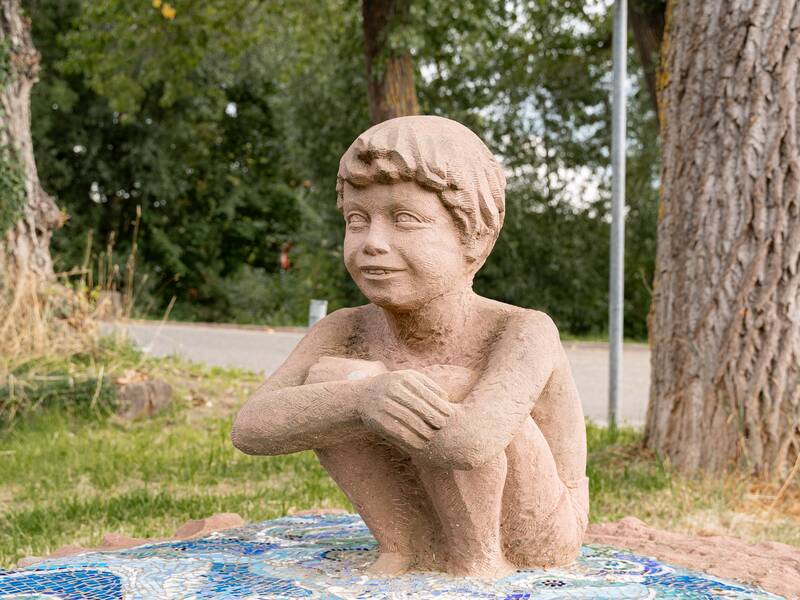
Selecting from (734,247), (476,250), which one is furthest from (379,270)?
(734,247)

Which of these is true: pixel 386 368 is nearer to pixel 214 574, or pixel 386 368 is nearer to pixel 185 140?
pixel 214 574

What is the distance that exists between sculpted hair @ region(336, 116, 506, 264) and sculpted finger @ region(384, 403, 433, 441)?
25.5 inches

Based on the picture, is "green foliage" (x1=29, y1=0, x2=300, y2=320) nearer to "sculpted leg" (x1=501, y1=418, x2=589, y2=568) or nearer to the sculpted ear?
the sculpted ear

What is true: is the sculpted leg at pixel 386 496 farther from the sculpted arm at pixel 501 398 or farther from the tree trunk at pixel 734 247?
the tree trunk at pixel 734 247

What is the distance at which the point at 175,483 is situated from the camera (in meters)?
5.83

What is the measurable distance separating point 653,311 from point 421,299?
3.07 meters

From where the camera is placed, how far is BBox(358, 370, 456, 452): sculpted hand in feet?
8.54

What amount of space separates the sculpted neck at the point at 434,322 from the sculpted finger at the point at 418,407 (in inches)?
18.0

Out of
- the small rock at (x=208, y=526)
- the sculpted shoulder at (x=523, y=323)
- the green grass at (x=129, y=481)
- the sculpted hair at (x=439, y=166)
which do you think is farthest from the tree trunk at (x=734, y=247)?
the small rock at (x=208, y=526)

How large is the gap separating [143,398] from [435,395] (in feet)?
17.6

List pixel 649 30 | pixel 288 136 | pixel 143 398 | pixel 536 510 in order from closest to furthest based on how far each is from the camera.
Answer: pixel 536 510 → pixel 143 398 → pixel 649 30 → pixel 288 136

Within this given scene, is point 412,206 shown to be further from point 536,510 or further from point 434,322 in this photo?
point 536,510

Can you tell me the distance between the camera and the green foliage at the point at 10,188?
25.2ft

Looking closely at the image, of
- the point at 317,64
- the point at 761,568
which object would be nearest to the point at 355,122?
the point at 317,64
